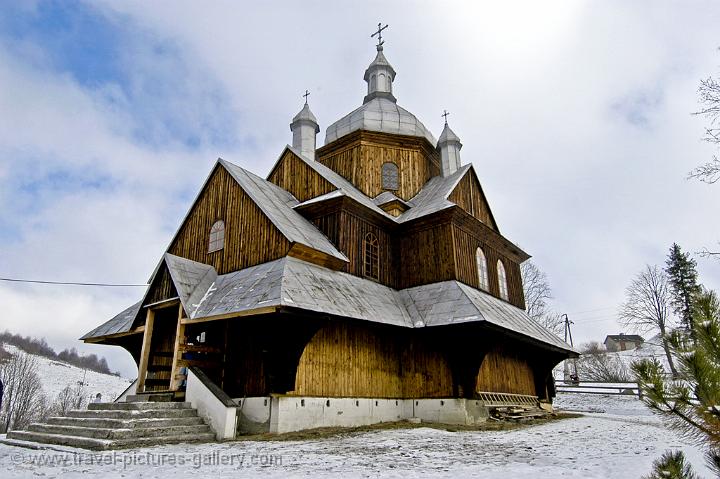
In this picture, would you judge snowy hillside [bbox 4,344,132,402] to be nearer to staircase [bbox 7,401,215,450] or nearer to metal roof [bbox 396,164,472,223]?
metal roof [bbox 396,164,472,223]

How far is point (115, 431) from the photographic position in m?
8.21

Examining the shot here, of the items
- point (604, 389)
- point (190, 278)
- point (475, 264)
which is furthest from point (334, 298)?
point (604, 389)

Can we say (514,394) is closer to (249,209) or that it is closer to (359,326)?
(359,326)

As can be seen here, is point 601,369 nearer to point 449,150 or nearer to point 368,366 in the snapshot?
point 449,150

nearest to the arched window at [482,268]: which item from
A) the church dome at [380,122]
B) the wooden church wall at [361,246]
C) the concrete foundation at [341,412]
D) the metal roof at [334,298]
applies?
the metal roof at [334,298]

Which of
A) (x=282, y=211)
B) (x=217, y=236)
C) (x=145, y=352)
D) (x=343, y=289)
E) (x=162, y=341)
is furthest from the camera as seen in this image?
(x=217, y=236)

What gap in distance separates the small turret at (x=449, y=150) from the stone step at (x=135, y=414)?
14.0 metres

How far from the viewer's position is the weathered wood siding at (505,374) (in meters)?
14.6

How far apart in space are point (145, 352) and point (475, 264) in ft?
34.9

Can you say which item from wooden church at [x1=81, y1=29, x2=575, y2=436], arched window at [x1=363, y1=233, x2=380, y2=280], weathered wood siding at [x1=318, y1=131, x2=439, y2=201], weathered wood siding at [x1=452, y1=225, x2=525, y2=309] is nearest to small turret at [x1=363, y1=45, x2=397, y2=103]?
wooden church at [x1=81, y1=29, x2=575, y2=436]

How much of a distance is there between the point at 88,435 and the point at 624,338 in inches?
3606

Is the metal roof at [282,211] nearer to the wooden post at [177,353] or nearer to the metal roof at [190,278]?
the metal roof at [190,278]

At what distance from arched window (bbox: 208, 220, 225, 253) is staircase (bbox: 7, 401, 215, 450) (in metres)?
5.22

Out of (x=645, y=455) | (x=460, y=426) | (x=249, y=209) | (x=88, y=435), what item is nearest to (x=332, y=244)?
(x=249, y=209)
